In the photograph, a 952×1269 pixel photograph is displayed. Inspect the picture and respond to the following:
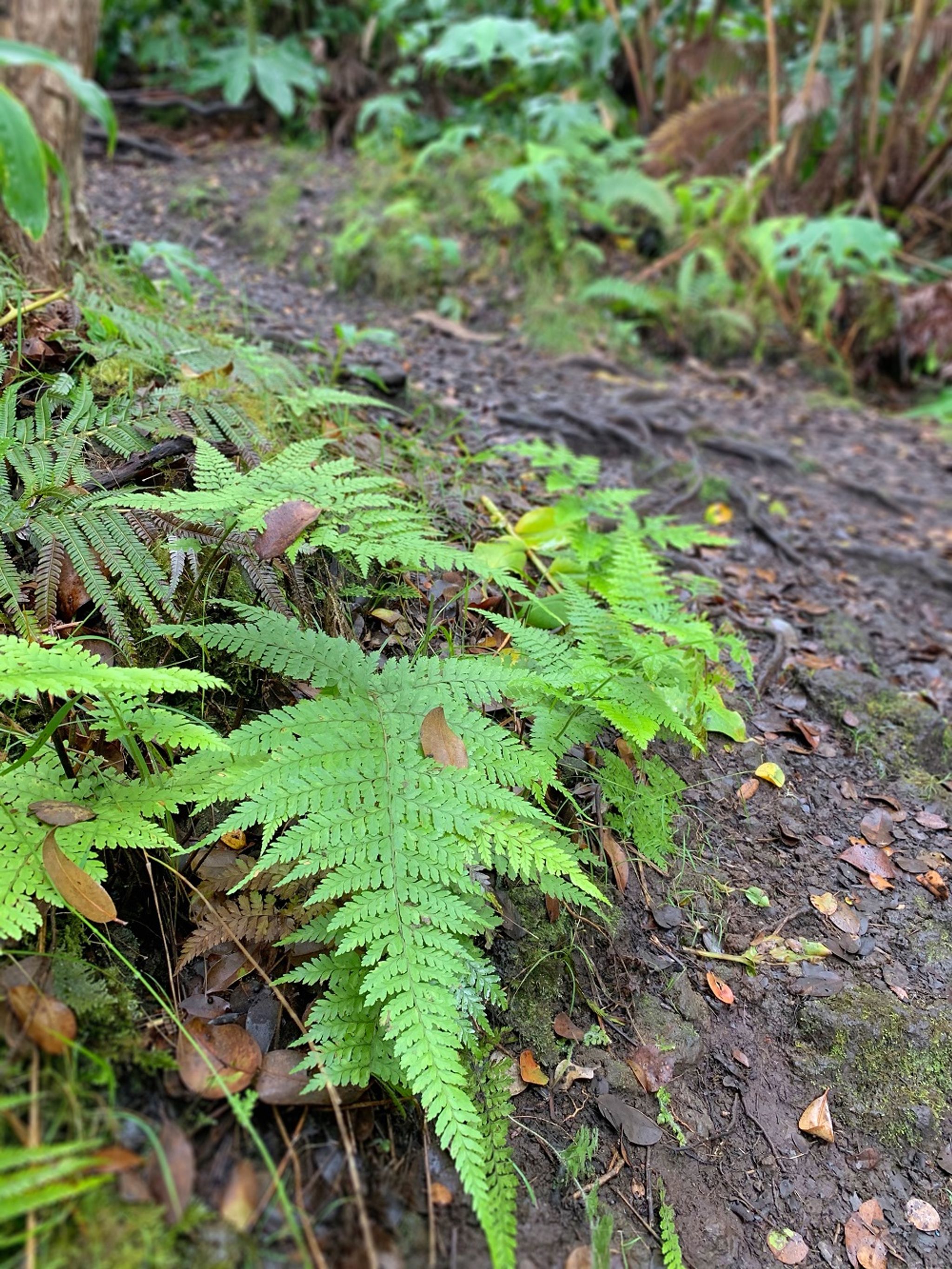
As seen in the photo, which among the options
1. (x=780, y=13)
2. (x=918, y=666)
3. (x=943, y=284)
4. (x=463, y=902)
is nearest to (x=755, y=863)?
(x=463, y=902)

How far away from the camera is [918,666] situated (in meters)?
3.23

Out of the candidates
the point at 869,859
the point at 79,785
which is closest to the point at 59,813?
the point at 79,785

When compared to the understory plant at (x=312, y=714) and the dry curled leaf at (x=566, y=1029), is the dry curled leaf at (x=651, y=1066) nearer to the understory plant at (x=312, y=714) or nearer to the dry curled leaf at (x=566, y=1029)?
the dry curled leaf at (x=566, y=1029)

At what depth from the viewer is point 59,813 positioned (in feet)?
4.66

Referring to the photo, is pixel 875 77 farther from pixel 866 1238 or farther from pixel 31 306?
pixel 866 1238

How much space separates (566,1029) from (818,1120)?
63 centimetres

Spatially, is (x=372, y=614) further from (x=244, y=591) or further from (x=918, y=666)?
(x=918, y=666)

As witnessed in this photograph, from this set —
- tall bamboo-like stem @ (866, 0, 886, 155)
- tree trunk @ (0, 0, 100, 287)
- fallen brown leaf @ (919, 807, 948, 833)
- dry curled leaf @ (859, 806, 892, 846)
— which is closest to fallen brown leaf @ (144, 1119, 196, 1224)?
dry curled leaf @ (859, 806, 892, 846)

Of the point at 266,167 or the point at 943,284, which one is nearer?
the point at 943,284

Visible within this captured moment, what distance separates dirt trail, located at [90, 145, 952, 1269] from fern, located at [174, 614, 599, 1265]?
211 mm

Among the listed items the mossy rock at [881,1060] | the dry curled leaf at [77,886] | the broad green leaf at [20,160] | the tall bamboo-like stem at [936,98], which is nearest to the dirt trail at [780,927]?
the mossy rock at [881,1060]

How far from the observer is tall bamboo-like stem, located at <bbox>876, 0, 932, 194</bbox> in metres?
6.51

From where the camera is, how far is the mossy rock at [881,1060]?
1800mm

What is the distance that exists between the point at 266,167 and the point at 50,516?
6.45 m
